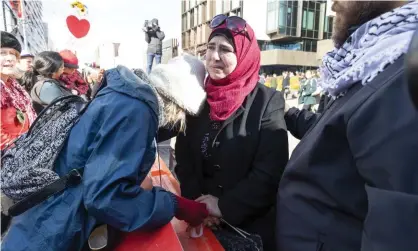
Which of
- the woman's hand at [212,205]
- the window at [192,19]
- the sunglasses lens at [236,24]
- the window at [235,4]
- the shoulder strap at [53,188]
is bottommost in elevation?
the woman's hand at [212,205]

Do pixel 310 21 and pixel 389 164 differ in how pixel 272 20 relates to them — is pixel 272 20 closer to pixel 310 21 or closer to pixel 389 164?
pixel 310 21

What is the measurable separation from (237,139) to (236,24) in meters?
0.66

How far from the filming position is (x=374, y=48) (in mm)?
854

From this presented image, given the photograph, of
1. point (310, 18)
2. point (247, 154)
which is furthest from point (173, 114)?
point (310, 18)

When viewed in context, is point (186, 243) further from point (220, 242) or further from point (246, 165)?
point (246, 165)

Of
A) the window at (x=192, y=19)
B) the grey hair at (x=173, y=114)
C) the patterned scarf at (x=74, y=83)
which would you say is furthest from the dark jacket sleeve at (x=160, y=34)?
the window at (x=192, y=19)

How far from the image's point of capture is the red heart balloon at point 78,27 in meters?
7.02

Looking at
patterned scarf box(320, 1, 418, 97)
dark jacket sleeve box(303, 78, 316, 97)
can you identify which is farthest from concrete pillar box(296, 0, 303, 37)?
patterned scarf box(320, 1, 418, 97)

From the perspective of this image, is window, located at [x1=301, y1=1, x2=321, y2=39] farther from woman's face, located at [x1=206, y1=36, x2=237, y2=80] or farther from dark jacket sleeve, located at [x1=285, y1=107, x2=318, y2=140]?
woman's face, located at [x1=206, y1=36, x2=237, y2=80]

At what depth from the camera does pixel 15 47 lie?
304cm

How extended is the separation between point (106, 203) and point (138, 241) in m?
0.28

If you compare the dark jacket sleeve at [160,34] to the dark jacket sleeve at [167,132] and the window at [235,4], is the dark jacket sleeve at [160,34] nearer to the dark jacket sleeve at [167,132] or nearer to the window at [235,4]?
the dark jacket sleeve at [167,132]

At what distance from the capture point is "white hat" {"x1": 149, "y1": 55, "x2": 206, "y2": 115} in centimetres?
161

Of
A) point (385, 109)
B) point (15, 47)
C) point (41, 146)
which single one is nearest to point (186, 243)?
point (41, 146)
